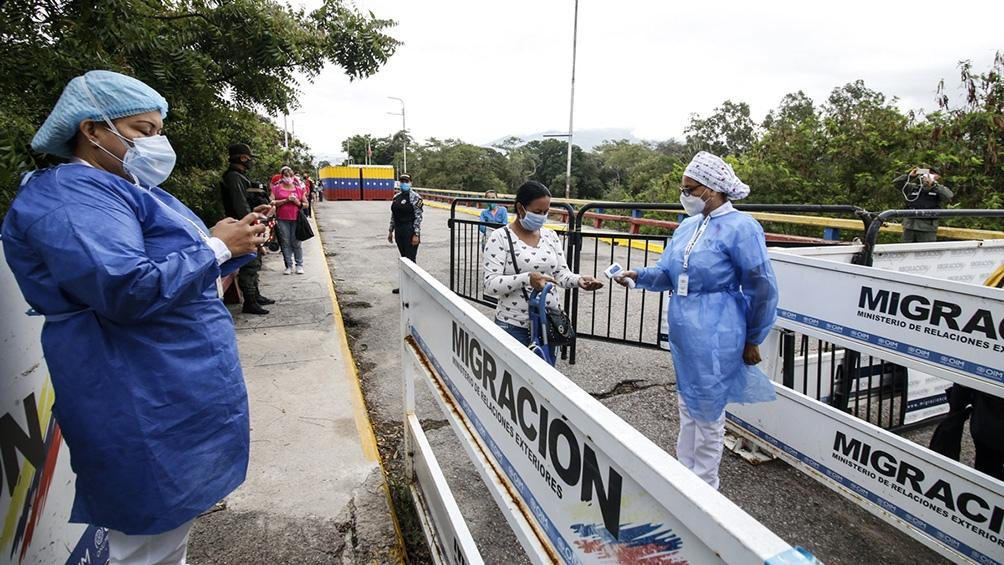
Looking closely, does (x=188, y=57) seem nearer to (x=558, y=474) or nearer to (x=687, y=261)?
(x=687, y=261)

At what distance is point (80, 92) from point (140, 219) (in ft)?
1.36

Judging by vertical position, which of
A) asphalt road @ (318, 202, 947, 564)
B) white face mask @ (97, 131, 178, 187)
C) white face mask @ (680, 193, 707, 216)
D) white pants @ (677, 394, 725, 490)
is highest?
white face mask @ (97, 131, 178, 187)

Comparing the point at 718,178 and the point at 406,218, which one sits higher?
the point at 718,178

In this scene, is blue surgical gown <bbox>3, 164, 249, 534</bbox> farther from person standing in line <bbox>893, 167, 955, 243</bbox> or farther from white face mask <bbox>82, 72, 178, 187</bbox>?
person standing in line <bbox>893, 167, 955, 243</bbox>

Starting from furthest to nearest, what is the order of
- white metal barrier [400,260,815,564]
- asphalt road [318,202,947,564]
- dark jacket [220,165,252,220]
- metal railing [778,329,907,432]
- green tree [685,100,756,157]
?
green tree [685,100,756,157] → dark jacket [220,165,252,220] → metal railing [778,329,907,432] → asphalt road [318,202,947,564] → white metal barrier [400,260,815,564]

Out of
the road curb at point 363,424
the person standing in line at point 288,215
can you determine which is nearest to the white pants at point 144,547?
the road curb at point 363,424

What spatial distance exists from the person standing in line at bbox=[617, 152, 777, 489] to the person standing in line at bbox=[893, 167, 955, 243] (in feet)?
16.0

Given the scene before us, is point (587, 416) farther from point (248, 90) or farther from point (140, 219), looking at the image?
point (248, 90)

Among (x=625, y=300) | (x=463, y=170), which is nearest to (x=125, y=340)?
(x=625, y=300)

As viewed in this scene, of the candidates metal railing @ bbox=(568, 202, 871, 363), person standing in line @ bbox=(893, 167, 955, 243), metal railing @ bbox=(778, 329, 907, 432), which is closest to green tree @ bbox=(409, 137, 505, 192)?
metal railing @ bbox=(568, 202, 871, 363)

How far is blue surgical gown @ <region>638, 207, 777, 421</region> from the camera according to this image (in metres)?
2.74

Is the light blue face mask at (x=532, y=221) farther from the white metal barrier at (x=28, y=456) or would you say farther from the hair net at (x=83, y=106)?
the white metal barrier at (x=28, y=456)

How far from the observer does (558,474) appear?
1.27 m

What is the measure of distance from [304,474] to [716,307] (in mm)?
2486
